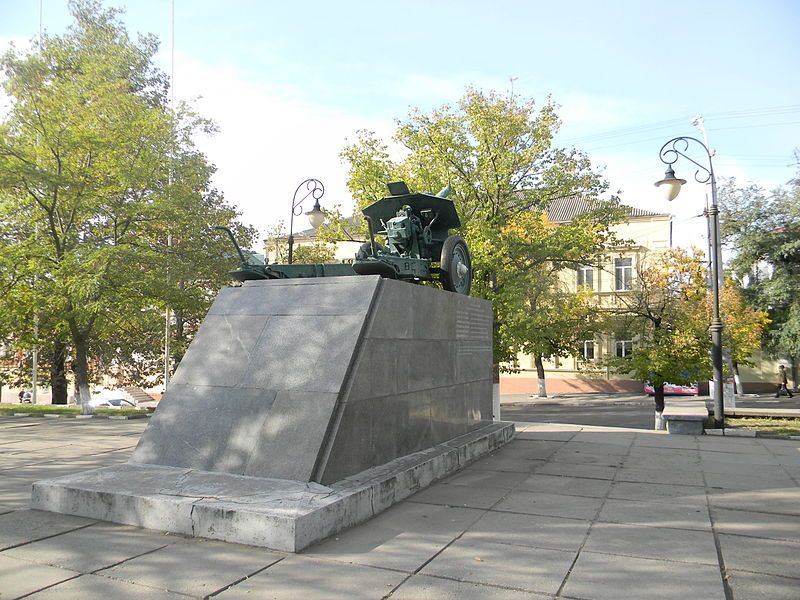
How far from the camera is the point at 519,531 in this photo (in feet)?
16.7

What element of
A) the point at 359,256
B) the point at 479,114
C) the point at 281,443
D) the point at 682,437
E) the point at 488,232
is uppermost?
the point at 479,114

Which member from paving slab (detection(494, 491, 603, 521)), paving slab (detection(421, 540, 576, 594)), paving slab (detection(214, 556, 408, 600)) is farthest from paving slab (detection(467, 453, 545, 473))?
paving slab (detection(214, 556, 408, 600))

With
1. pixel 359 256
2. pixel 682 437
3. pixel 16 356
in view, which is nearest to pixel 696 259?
pixel 682 437

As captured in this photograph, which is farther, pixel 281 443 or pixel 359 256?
pixel 359 256

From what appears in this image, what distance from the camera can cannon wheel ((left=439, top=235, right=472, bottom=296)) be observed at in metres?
8.53

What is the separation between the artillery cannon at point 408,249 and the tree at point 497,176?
9.48 m

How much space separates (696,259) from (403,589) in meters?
23.2

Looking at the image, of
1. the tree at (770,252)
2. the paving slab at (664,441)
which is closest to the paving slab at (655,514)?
the paving slab at (664,441)

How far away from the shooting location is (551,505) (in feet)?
19.6

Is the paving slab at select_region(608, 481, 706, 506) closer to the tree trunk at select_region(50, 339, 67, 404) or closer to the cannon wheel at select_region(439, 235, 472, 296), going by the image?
the cannon wheel at select_region(439, 235, 472, 296)

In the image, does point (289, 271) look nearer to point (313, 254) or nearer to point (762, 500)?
point (762, 500)

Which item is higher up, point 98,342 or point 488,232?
point 488,232

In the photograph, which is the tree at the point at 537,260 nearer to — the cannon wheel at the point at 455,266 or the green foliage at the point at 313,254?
the green foliage at the point at 313,254

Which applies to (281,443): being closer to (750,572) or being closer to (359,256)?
(359,256)
